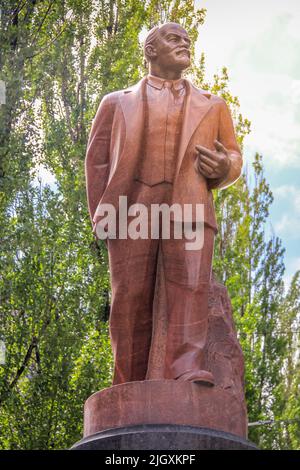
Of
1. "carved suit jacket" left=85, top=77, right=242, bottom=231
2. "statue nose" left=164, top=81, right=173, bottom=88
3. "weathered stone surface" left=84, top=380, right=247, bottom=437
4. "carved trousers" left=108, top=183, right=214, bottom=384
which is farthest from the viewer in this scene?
"statue nose" left=164, top=81, right=173, bottom=88

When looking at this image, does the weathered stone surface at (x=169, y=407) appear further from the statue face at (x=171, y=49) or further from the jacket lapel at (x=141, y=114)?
the statue face at (x=171, y=49)

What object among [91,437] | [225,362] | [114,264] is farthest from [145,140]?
[91,437]

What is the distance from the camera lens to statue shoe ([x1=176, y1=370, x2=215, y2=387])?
5.65 metres

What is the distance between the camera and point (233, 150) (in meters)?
6.48

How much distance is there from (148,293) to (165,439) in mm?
1108

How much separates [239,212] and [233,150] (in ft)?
38.4

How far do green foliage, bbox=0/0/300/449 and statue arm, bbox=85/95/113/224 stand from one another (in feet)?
24.5

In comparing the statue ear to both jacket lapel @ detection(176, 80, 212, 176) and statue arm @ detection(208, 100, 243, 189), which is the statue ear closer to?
jacket lapel @ detection(176, 80, 212, 176)

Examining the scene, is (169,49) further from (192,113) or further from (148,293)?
(148,293)

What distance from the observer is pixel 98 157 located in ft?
21.0

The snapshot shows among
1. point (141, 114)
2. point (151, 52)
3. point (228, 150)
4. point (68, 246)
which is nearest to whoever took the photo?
point (141, 114)

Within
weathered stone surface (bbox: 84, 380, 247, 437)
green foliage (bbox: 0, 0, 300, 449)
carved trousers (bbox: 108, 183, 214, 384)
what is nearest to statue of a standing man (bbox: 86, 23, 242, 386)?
carved trousers (bbox: 108, 183, 214, 384)

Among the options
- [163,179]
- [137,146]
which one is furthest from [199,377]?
[137,146]

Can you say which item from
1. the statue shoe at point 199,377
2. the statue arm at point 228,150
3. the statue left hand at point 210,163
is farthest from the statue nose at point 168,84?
the statue shoe at point 199,377
